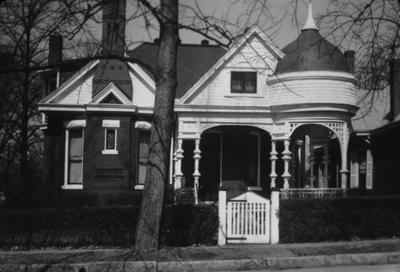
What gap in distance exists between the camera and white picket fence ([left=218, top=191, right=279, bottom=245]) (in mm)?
13953

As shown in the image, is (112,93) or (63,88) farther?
(63,88)

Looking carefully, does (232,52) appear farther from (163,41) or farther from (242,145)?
(163,41)

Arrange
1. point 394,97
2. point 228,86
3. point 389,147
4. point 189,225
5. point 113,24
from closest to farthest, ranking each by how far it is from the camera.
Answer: point 113,24
point 189,225
point 228,86
point 389,147
point 394,97

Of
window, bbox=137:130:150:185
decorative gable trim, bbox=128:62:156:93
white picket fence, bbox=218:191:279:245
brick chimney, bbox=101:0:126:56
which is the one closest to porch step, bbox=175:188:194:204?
window, bbox=137:130:150:185

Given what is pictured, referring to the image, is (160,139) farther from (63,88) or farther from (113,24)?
(63,88)

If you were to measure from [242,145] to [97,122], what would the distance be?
632 centimetres

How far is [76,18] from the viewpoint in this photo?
999 cm

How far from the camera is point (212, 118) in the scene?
844 inches

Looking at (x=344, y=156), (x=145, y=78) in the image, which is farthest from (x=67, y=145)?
(x=344, y=156)

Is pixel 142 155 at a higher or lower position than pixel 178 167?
higher

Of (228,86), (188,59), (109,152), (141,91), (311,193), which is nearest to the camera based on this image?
(311,193)

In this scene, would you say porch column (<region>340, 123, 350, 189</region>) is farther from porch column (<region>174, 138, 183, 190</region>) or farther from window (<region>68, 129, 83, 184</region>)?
window (<region>68, 129, 83, 184</region>)

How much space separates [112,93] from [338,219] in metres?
10.2

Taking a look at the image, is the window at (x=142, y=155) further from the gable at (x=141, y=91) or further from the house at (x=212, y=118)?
the gable at (x=141, y=91)
